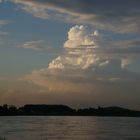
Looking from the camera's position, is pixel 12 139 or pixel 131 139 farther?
pixel 131 139

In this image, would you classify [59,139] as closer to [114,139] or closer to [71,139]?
[71,139]

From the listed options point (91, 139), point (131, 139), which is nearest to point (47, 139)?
point (91, 139)

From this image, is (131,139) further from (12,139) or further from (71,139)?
(12,139)

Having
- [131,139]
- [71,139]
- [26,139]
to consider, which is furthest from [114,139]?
[26,139]

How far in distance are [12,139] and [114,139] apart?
21.0m

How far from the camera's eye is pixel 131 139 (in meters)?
87.6

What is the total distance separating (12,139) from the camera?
80312 mm

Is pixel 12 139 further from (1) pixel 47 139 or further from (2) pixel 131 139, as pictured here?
(2) pixel 131 139

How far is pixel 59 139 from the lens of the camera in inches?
3410

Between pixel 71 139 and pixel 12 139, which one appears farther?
pixel 71 139

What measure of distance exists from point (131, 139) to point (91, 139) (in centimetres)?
803

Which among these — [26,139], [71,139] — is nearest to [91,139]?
[71,139]

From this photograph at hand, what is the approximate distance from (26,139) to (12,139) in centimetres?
328

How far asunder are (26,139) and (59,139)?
740 centimetres
